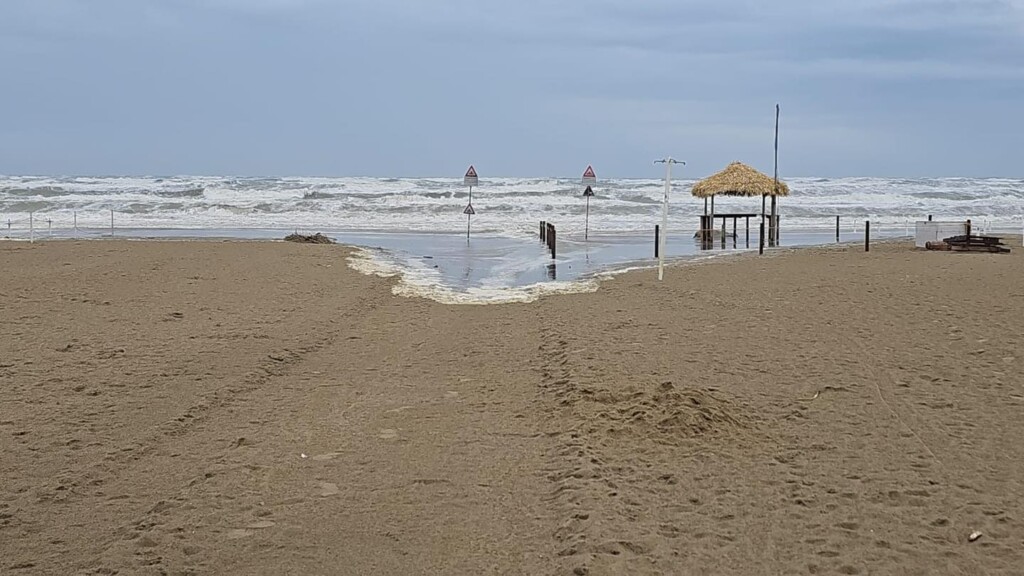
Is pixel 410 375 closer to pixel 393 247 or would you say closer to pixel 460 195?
pixel 393 247

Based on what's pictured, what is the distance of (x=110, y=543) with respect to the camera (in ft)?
13.5

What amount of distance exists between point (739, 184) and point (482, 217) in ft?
60.0

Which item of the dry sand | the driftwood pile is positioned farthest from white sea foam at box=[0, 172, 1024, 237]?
the dry sand

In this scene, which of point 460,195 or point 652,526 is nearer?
point 652,526

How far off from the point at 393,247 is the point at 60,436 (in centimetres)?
2044

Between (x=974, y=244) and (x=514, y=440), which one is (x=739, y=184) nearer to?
(x=974, y=244)

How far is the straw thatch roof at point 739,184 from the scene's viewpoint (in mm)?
27312

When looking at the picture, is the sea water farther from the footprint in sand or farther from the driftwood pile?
the footprint in sand

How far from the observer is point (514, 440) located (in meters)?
5.93

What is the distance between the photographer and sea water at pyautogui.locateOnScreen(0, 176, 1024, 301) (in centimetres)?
1989

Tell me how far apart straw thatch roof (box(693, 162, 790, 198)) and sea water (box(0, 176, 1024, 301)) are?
1.61 metres

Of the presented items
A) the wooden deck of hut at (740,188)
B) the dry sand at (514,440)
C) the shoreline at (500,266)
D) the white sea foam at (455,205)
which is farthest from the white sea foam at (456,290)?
the white sea foam at (455,205)

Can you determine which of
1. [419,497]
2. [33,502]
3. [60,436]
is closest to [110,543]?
[33,502]

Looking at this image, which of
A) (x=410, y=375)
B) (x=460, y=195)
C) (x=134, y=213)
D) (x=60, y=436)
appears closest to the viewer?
(x=60, y=436)
